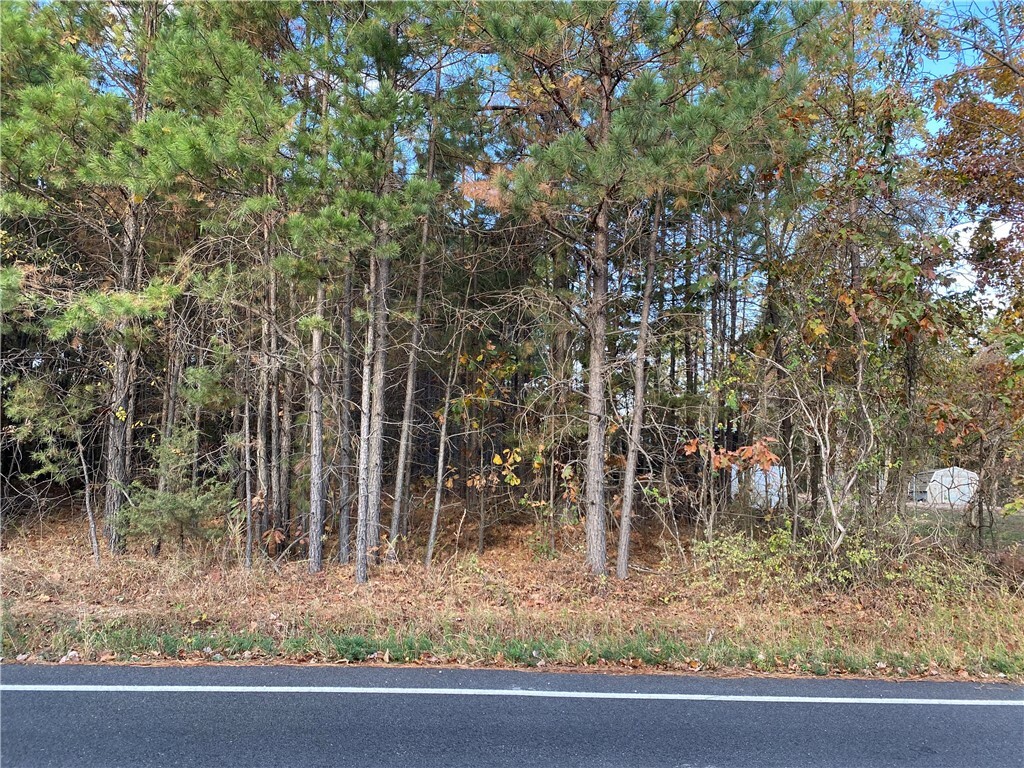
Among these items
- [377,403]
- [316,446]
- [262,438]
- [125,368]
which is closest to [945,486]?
[377,403]

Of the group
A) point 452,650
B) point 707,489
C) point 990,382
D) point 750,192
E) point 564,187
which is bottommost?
point 452,650

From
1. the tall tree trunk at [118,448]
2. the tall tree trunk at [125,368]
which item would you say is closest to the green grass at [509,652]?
the tall tree trunk at [118,448]

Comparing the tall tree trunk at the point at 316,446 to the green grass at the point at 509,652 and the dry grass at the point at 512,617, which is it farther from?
the green grass at the point at 509,652

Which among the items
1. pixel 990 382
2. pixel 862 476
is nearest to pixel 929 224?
pixel 990 382

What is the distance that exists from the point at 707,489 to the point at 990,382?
377 cm

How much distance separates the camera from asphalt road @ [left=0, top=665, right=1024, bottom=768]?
127 inches

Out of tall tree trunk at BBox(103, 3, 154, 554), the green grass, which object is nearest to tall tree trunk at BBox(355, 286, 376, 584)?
the green grass

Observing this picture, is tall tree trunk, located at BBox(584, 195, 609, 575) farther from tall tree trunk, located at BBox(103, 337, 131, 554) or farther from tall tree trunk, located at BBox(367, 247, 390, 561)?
tall tree trunk, located at BBox(103, 337, 131, 554)

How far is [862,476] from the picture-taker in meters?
7.53

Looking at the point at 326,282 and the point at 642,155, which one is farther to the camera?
the point at 326,282

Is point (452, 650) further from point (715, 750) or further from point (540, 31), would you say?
point (540, 31)

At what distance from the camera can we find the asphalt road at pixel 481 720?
3.23 m

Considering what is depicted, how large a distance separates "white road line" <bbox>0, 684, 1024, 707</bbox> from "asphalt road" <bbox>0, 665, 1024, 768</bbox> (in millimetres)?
20

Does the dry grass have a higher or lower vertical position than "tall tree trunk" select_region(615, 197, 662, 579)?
lower
